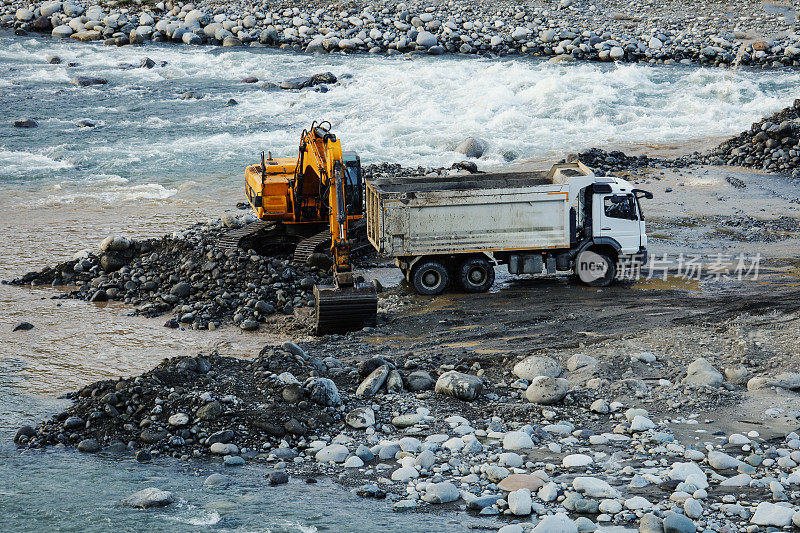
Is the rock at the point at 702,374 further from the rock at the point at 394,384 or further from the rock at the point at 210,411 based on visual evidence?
the rock at the point at 210,411

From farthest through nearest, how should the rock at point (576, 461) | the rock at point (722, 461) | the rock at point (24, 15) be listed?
the rock at point (24, 15) → the rock at point (576, 461) → the rock at point (722, 461)

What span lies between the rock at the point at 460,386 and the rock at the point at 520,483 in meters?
2.26

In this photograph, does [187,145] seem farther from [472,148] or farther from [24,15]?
[24,15]

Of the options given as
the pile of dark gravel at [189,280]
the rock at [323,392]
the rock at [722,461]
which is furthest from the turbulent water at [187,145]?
the rock at [722,461]

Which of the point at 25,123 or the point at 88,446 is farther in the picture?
the point at 25,123

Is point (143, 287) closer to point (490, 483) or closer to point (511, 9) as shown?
point (490, 483)

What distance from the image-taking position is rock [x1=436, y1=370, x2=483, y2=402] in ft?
39.8

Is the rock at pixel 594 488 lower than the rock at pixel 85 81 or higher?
lower

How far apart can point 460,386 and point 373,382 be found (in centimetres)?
119

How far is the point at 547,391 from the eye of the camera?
473 inches

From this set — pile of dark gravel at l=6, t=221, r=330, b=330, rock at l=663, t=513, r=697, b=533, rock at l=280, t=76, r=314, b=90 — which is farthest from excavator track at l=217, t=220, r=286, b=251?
rock at l=280, t=76, r=314, b=90

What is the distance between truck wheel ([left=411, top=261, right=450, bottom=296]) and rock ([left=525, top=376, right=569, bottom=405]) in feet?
16.1

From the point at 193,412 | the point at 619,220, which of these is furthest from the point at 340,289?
the point at 619,220

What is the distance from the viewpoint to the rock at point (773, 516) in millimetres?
8875
